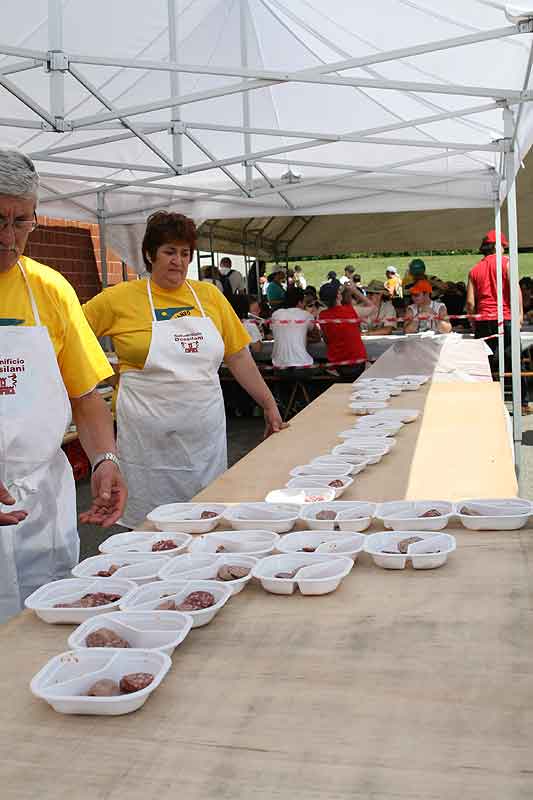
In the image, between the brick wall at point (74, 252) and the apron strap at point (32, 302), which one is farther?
the brick wall at point (74, 252)

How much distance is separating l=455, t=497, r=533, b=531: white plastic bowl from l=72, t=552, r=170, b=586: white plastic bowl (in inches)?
27.8

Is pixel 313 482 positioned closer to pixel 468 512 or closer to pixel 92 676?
pixel 468 512

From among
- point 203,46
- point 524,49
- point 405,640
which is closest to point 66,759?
point 405,640

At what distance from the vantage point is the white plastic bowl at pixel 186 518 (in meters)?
2.15

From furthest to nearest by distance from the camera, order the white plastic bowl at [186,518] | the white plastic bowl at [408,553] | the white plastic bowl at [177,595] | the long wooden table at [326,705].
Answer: the white plastic bowl at [186,518], the white plastic bowl at [408,553], the white plastic bowl at [177,595], the long wooden table at [326,705]

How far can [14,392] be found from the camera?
7.32 ft

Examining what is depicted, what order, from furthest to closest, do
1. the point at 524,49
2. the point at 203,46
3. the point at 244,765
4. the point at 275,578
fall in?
the point at 203,46, the point at 524,49, the point at 275,578, the point at 244,765

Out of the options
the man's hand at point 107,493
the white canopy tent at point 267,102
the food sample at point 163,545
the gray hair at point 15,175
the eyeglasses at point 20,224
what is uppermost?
the white canopy tent at point 267,102

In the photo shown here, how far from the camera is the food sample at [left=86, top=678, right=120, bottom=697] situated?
4.00 ft

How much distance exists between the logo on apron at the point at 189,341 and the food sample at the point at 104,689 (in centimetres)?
227

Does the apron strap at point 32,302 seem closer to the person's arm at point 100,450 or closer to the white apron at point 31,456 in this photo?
A: the white apron at point 31,456

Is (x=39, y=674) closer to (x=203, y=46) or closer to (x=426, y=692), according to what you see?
(x=426, y=692)

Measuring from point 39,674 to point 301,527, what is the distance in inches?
38.2

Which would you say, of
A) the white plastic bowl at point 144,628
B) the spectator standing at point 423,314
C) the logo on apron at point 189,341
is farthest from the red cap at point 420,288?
the white plastic bowl at point 144,628
